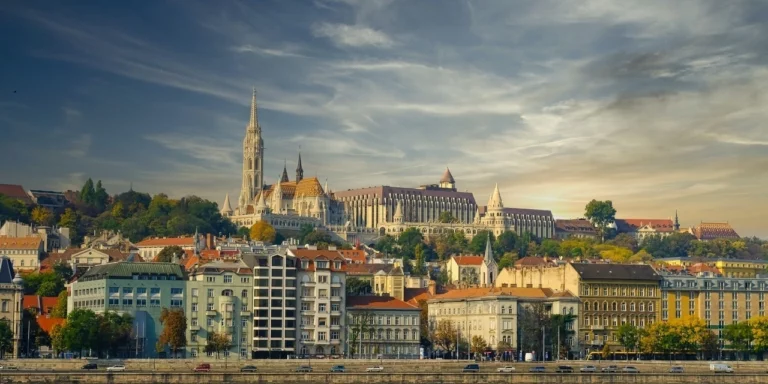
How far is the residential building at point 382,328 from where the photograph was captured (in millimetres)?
125125

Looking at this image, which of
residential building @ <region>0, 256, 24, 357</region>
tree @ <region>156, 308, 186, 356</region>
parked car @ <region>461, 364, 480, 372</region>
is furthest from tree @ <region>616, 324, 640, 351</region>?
residential building @ <region>0, 256, 24, 357</region>

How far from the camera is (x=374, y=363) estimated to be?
4200 inches

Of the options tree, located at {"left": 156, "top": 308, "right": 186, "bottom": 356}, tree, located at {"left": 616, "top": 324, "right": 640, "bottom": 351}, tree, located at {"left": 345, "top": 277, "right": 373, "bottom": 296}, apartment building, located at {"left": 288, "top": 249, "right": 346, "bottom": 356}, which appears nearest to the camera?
tree, located at {"left": 156, "top": 308, "right": 186, "bottom": 356}

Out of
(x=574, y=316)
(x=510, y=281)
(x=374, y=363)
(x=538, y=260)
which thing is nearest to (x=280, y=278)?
(x=374, y=363)

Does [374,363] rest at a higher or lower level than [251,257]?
lower

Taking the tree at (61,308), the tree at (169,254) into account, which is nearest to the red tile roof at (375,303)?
the tree at (61,308)

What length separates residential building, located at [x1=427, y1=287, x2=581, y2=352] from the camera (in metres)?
129

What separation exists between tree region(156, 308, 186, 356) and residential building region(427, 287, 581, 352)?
2600cm

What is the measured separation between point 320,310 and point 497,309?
1605 cm

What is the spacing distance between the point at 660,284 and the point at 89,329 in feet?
181

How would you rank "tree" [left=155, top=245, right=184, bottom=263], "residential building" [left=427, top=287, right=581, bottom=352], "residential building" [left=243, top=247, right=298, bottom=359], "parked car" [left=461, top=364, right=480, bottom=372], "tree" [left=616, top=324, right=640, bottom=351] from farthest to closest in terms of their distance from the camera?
"tree" [left=155, top=245, right=184, bottom=263], "residential building" [left=427, top=287, right=581, bottom=352], "tree" [left=616, top=324, right=640, bottom=351], "residential building" [left=243, top=247, right=298, bottom=359], "parked car" [left=461, top=364, right=480, bottom=372]

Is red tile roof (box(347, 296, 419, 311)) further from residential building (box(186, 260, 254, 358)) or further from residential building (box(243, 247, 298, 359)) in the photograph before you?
residential building (box(186, 260, 254, 358))

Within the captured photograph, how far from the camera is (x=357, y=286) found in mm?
155625

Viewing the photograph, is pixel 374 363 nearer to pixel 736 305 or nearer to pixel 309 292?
pixel 309 292
